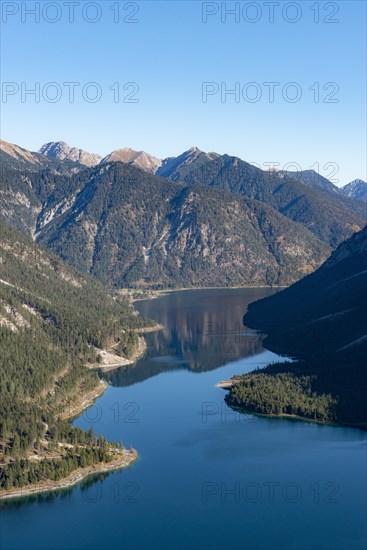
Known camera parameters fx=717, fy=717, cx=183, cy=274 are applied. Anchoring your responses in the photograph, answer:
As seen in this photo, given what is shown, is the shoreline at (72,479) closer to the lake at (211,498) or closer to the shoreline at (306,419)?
the lake at (211,498)

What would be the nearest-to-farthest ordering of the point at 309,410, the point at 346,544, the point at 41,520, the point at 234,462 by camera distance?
the point at 346,544
the point at 41,520
the point at 234,462
the point at 309,410

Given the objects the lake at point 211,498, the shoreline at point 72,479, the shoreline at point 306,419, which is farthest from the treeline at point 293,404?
the shoreline at point 72,479

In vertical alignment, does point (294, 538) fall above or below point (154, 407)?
below

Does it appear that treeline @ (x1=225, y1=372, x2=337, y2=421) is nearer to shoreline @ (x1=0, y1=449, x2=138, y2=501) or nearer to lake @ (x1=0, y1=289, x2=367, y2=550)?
lake @ (x1=0, y1=289, x2=367, y2=550)

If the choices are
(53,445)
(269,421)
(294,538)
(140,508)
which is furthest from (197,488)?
(269,421)

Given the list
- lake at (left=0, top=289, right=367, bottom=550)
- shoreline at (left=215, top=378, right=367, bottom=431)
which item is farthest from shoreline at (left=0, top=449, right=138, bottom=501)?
shoreline at (left=215, top=378, right=367, bottom=431)

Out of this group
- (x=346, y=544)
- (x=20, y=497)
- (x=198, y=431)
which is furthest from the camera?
(x=198, y=431)

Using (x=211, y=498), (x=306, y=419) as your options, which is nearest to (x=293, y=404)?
(x=306, y=419)

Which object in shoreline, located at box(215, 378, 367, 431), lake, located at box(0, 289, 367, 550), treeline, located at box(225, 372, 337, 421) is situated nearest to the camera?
lake, located at box(0, 289, 367, 550)

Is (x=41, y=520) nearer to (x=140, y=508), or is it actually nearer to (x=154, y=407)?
(x=140, y=508)
